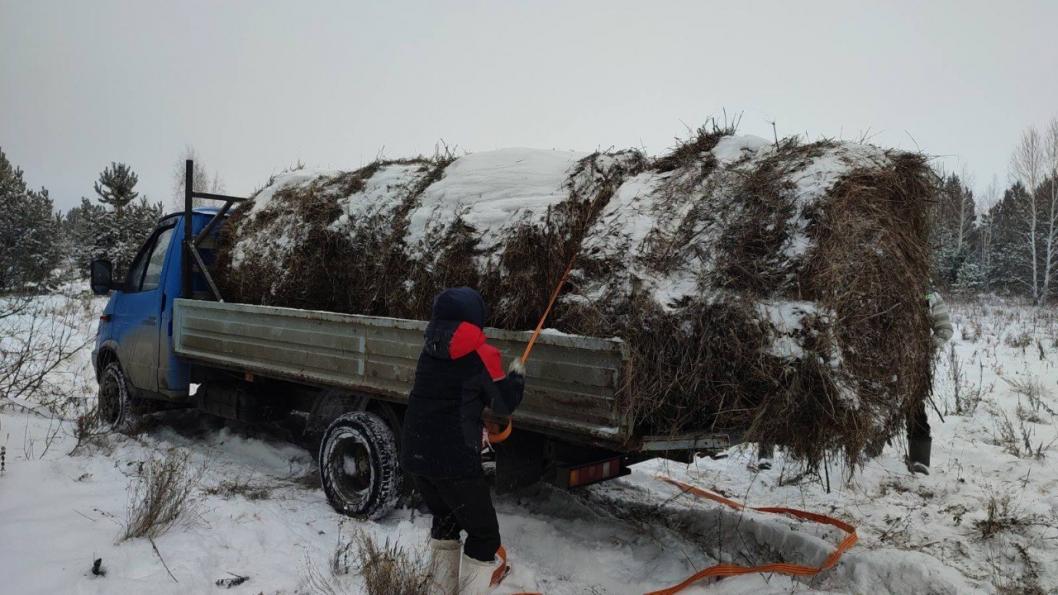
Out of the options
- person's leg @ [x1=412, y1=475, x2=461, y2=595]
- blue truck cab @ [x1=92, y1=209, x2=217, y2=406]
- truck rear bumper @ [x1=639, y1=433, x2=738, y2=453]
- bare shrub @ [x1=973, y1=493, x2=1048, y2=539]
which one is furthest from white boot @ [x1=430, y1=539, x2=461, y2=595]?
blue truck cab @ [x1=92, y1=209, x2=217, y2=406]

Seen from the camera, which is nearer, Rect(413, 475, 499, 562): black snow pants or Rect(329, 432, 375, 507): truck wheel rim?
Rect(413, 475, 499, 562): black snow pants

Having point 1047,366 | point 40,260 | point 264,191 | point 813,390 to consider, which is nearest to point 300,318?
point 264,191

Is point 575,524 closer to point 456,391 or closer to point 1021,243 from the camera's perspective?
point 456,391

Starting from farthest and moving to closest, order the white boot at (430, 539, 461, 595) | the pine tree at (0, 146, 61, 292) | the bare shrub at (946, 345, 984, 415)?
1. the pine tree at (0, 146, 61, 292)
2. the bare shrub at (946, 345, 984, 415)
3. the white boot at (430, 539, 461, 595)

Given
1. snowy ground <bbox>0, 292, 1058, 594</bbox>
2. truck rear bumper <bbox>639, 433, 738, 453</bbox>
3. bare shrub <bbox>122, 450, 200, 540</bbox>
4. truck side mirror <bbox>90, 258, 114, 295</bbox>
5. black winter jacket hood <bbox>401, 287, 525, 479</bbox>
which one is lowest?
snowy ground <bbox>0, 292, 1058, 594</bbox>

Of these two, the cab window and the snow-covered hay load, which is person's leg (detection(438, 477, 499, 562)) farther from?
the cab window

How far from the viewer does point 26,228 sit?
2181cm

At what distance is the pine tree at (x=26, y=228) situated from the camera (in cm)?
1912

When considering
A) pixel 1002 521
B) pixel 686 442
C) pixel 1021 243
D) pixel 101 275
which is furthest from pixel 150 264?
pixel 1021 243

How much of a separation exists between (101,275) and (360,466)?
3.74 meters

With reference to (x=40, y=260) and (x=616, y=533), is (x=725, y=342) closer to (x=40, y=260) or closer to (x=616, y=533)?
(x=616, y=533)

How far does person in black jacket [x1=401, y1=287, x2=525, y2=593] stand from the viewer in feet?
10.4

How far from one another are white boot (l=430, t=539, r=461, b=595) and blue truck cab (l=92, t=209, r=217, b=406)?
13.1 feet

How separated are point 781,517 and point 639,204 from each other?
2.53 meters
